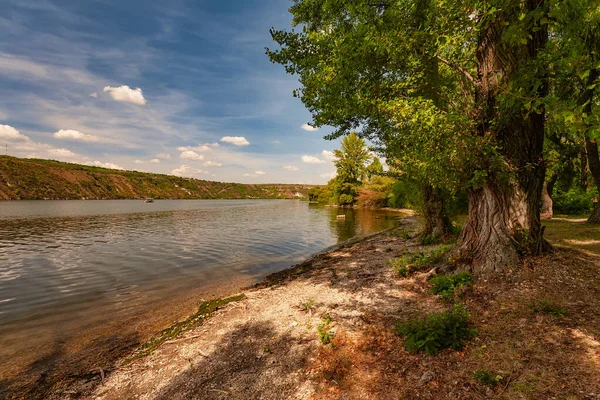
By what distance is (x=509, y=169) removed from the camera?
23.3 ft

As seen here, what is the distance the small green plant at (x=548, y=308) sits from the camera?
5246 millimetres

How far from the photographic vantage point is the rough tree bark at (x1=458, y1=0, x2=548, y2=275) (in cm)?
711

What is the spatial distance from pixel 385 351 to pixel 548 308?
3.52 m

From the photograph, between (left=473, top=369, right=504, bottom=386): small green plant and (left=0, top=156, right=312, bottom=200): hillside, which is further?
(left=0, top=156, right=312, bottom=200): hillside

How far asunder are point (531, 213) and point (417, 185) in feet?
26.8

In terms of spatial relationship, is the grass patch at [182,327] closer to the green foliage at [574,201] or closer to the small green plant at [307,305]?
the small green plant at [307,305]

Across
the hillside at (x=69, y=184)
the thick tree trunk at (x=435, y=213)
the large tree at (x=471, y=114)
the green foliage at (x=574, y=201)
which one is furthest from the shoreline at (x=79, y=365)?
the hillside at (x=69, y=184)

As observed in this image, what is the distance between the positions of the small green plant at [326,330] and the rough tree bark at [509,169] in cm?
445

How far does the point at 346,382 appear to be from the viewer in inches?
174

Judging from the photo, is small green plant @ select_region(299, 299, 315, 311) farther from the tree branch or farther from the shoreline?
the tree branch

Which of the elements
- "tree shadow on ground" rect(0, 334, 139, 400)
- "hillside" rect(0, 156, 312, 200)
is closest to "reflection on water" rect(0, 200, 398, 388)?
"tree shadow on ground" rect(0, 334, 139, 400)

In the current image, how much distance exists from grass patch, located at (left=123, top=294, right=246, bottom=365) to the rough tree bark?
8121 mm

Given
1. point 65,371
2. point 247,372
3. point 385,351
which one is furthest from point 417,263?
point 65,371

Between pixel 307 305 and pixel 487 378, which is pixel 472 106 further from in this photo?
pixel 307 305
